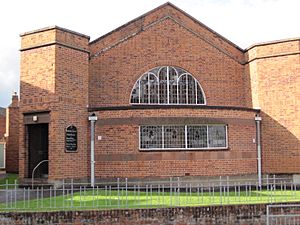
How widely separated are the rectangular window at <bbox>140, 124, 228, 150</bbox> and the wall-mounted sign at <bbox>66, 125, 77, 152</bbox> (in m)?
3.06

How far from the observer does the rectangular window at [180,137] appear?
1984 cm

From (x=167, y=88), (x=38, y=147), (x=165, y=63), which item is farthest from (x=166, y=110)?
(x=38, y=147)

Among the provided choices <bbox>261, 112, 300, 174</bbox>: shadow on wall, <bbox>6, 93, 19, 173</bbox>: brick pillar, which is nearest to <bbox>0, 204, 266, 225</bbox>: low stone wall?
<bbox>261, 112, 300, 174</bbox>: shadow on wall

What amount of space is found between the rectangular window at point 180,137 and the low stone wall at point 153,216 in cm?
682

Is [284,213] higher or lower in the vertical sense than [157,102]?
lower

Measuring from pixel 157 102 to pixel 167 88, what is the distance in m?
1.00

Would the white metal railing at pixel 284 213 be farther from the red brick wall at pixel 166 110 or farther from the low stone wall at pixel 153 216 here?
the red brick wall at pixel 166 110

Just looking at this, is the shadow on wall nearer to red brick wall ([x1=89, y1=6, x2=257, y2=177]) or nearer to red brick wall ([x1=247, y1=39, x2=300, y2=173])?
red brick wall ([x1=247, y1=39, x2=300, y2=173])

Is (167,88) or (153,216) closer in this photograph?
(153,216)

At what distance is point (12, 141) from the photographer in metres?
30.3

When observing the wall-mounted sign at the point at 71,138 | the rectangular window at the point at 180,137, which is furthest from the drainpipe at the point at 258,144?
the wall-mounted sign at the point at 71,138

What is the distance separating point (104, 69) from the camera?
22.4 m

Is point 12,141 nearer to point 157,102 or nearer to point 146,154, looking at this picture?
point 157,102

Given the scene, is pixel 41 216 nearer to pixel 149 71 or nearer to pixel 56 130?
pixel 56 130
